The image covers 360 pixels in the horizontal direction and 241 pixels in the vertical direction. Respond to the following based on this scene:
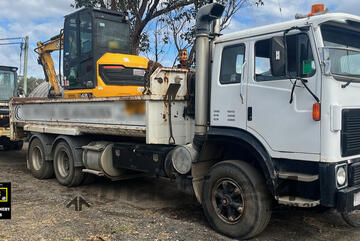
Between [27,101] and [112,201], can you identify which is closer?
[112,201]

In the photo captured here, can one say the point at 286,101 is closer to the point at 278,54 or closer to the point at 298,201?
the point at 278,54

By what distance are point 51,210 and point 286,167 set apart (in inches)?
151

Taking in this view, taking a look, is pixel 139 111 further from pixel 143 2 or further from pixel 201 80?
pixel 143 2

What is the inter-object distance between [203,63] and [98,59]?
3.75 meters

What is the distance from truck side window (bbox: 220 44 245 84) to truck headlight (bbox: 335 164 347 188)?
1.64 m

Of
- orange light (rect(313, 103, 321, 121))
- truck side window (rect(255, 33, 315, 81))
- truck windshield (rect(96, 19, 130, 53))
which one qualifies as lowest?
orange light (rect(313, 103, 321, 121))

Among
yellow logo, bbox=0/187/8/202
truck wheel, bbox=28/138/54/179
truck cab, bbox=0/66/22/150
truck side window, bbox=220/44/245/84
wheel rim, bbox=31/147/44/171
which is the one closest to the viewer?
truck side window, bbox=220/44/245/84

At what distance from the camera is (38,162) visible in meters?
8.69

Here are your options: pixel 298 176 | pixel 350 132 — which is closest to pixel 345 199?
pixel 298 176

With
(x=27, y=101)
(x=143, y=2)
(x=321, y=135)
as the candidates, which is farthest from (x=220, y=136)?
(x=143, y=2)

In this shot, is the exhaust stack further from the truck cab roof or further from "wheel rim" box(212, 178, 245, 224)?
"wheel rim" box(212, 178, 245, 224)

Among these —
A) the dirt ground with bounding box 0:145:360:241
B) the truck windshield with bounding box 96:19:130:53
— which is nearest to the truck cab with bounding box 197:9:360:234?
the dirt ground with bounding box 0:145:360:241

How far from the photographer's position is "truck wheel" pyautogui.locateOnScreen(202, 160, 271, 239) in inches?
173

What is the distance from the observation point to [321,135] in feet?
12.9
